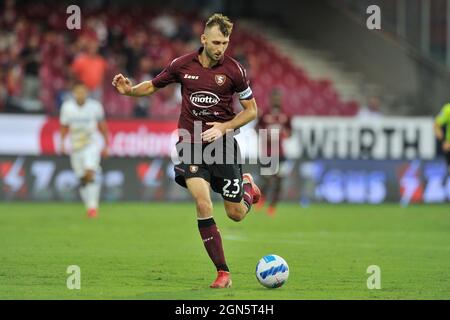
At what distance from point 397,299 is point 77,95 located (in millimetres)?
11070

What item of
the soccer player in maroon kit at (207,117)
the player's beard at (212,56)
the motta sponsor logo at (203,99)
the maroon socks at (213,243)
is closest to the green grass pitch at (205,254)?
the maroon socks at (213,243)

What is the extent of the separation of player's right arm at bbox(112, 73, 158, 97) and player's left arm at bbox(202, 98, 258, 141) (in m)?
0.70

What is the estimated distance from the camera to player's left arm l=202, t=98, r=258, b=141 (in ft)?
31.6

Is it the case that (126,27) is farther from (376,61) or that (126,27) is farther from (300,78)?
(376,61)

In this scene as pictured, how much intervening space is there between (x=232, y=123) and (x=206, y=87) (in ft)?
1.39

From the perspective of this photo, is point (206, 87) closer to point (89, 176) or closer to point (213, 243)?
point (213, 243)

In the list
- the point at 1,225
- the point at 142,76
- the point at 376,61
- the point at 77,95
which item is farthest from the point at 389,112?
the point at 1,225

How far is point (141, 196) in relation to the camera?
75.0 ft

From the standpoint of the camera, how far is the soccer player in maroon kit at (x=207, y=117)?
9695 millimetres

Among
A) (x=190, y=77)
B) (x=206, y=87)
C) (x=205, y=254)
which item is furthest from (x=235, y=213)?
(x=205, y=254)

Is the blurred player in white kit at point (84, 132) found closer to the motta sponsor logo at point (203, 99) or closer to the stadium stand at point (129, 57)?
the stadium stand at point (129, 57)

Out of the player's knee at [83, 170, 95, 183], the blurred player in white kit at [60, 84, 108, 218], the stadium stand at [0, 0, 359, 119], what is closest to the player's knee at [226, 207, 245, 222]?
the blurred player in white kit at [60, 84, 108, 218]

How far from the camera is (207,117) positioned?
32.5 ft
